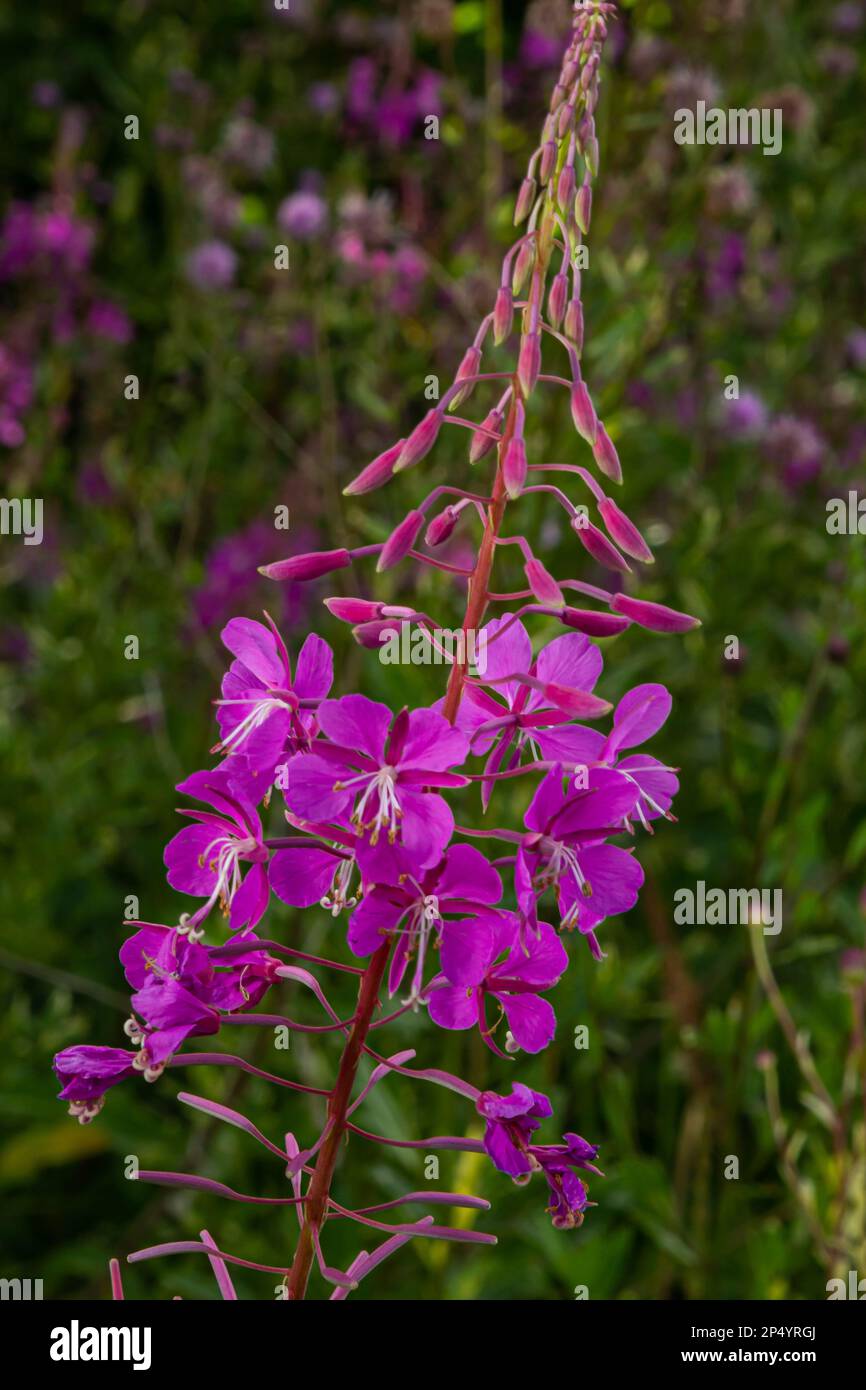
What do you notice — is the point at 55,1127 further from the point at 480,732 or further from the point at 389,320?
the point at 480,732

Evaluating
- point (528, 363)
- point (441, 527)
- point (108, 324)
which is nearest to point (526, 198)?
point (528, 363)

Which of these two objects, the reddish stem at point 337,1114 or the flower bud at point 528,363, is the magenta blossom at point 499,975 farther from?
the flower bud at point 528,363

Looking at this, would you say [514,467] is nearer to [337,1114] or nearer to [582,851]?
[582,851]

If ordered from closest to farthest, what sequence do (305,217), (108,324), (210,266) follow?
1. (305,217)
2. (210,266)
3. (108,324)

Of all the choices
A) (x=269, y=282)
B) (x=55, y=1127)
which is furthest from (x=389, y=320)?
(x=55, y=1127)

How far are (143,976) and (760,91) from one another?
3372 mm

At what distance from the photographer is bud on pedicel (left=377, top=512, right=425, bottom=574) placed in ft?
3.28

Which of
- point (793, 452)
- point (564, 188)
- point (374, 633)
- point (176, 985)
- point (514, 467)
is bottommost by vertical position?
point (176, 985)

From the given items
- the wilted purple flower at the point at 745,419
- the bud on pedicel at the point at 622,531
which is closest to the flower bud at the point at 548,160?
the bud on pedicel at the point at 622,531

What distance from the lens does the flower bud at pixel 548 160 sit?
104 centimetres

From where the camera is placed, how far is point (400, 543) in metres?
1.01

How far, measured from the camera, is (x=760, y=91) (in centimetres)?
371

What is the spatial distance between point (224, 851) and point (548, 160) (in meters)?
0.55

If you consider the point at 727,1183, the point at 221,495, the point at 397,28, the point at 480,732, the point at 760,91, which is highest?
the point at 397,28
